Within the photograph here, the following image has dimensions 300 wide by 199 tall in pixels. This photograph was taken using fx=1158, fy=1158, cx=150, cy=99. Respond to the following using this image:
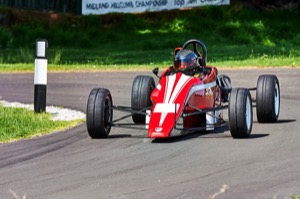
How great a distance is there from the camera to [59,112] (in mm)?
18078

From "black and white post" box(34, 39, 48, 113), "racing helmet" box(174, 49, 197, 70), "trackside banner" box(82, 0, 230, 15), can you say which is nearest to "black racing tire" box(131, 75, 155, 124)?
"racing helmet" box(174, 49, 197, 70)

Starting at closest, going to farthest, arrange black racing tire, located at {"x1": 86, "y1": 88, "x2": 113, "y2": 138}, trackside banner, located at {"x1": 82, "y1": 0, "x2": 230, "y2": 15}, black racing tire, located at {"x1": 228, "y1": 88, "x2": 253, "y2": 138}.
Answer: black racing tire, located at {"x1": 228, "y1": 88, "x2": 253, "y2": 138}
black racing tire, located at {"x1": 86, "y1": 88, "x2": 113, "y2": 138}
trackside banner, located at {"x1": 82, "y1": 0, "x2": 230, "y2": 15}

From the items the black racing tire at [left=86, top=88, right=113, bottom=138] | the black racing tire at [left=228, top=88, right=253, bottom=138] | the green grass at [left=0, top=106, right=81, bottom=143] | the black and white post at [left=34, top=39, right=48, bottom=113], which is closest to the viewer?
the black racing tire at [left=228, top=88, right=253, bottom=138]

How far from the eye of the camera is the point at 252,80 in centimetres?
2327

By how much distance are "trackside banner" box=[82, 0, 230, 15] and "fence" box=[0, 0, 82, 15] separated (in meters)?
0.44

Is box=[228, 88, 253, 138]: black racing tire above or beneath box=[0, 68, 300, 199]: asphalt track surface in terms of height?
above

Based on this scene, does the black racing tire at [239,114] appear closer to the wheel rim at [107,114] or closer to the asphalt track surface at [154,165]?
the asphalt track surface at [154,165]

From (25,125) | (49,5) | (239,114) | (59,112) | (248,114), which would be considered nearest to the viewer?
(239,114)

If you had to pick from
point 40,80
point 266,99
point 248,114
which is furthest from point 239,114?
point 40,80

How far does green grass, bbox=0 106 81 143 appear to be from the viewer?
15439 mm

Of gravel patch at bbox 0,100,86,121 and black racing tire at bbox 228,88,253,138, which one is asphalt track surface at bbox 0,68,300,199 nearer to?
black racing tire at bbox 228,88,253,138

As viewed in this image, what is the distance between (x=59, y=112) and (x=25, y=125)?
6.27 ft

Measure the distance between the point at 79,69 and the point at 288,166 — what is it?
15.2m

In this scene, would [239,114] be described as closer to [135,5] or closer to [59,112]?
[59,112]
